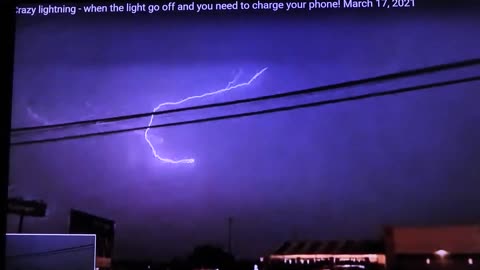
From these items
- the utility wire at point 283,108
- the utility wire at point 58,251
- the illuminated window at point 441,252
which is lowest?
the illuminated window at point 441,252

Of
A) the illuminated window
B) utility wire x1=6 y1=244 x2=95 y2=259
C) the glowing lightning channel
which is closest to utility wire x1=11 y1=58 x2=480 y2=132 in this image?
the glowing lightning channel

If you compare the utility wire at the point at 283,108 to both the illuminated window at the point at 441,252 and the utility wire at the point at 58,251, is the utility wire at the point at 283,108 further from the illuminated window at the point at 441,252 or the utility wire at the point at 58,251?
the illuminated window at the point at 441,252

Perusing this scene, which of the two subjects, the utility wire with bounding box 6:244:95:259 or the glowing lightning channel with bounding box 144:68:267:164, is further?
the glowing lightning channel with bounding box 144:68:267:164

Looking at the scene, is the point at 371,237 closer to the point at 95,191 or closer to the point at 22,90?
the point at 95,191

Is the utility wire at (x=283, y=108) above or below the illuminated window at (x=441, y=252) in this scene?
above

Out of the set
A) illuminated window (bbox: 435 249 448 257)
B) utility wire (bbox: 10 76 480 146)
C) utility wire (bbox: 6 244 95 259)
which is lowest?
illuminated window (bbox: 435 249 448 257)

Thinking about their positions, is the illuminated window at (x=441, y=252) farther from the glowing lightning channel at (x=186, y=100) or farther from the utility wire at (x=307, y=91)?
the glowing lightning channel at (x=186, y=100)

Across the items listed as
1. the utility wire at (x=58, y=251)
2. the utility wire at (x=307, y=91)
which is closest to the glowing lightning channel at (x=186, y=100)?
the utility wire at (x=307, y=91)

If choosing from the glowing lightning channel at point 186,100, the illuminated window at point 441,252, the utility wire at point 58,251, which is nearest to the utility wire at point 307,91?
the glowing lightning channel at point 186,100

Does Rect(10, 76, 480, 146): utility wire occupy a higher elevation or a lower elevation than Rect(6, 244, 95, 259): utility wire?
higher

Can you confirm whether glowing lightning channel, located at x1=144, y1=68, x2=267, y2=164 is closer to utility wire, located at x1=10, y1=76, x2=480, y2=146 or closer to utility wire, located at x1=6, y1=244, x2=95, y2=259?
utility wire, located at x1=10, y1=76, x2=480, y2=146

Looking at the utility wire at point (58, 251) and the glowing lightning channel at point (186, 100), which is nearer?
the utility wire at point (58, 251)
